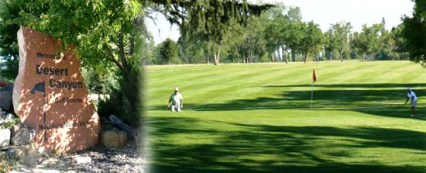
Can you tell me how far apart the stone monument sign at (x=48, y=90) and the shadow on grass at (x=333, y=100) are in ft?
20.4

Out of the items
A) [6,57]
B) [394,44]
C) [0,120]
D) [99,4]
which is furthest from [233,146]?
[6,57]

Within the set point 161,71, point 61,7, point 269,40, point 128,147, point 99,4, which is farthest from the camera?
point 128,147

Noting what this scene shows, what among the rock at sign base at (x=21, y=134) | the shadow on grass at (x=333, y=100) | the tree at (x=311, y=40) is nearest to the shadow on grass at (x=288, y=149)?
the shadow on grass at (x=333, y=100)

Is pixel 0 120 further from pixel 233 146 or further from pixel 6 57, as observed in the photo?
pixel 6 57

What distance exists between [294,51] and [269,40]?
0.57ft

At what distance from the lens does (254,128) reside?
2930 millimetres

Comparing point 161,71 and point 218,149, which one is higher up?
point 161,71

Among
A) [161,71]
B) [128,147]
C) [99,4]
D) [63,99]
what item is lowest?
[128,147]

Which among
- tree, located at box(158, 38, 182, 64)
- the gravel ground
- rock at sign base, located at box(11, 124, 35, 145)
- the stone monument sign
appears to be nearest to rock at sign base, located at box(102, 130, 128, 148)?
the gravel ground

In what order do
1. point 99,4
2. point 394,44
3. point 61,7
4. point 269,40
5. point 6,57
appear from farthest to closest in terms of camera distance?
point 6,57
point 61,7
point 99,4
point 394,44
point 269,40

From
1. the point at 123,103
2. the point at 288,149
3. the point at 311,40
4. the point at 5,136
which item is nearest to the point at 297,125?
the point at 288,149

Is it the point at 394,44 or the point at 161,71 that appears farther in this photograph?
the point at 394,44

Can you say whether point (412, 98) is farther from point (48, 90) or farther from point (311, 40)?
point (48, 90)

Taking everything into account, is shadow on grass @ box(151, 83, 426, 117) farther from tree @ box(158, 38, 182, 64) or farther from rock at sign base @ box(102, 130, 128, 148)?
rock at sign base @ box(102, 130, 128, 148)
